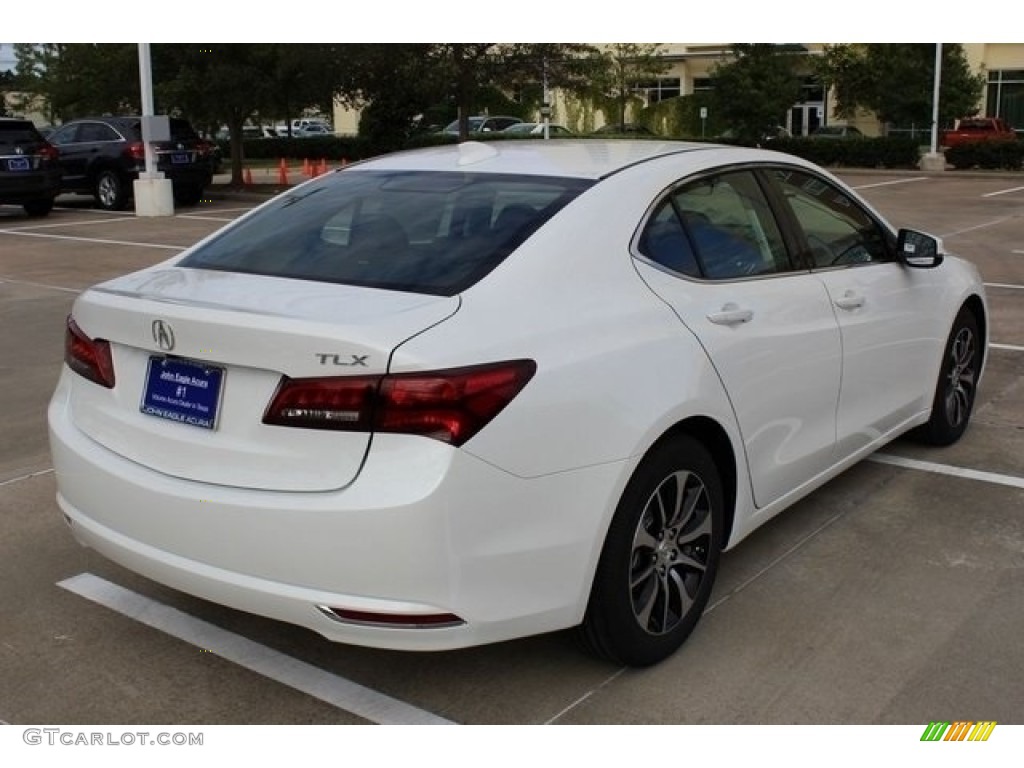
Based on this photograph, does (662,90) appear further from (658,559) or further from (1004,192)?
(658,559)

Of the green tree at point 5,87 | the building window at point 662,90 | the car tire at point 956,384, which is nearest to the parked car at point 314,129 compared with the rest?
the green tree at point 5,87

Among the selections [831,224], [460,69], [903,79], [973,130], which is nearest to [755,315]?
[831,224]

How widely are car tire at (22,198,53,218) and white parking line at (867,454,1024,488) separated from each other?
17.0 metres

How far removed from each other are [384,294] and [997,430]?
410cm

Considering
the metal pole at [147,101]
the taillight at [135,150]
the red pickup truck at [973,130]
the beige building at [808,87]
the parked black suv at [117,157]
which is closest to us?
the metal pole at [147,101]

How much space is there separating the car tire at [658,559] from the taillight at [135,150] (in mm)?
18375

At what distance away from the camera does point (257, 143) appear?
45.1m

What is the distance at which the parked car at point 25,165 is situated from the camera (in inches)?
707

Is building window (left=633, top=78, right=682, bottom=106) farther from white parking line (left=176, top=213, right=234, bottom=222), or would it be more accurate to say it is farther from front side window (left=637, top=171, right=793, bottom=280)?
front side window (left=637, top=171, right=793, bottom=280)

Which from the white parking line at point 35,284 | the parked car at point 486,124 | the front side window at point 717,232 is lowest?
the white parking line at point 35,284

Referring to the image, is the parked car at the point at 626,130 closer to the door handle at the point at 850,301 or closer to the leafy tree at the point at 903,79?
the leafy tree at the point at 903,79
